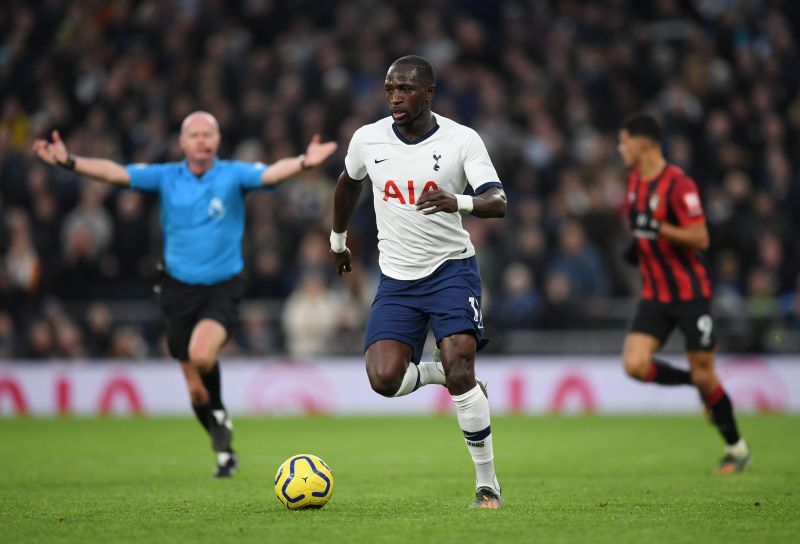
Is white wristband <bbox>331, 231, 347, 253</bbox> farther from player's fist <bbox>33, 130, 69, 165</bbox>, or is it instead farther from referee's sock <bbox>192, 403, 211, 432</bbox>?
player's fist <bbox>33, 130, 69, 165</bbox>

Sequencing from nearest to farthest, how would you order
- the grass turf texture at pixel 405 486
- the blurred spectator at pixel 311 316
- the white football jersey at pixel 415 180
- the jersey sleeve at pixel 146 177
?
the grass turf texture at pixel 405 486
the white football jersey at pixel 415 180
the jersey sleeve at pixel 146 177
the blurred spectator at pixel 311 316

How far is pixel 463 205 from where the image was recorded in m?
6.75

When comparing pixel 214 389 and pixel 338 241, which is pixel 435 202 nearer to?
pixel 338 241

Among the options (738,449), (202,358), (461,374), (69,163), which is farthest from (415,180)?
(738,449)

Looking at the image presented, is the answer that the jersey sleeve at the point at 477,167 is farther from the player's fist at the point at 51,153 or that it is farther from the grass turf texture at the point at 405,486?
the player's fist at the point at 51,153

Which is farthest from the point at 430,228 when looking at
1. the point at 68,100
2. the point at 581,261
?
the point at 68,100

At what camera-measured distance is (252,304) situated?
1859 cm

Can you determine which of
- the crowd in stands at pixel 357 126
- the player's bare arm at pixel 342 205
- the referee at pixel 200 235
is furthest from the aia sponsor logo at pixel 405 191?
the crowd in stands at pixel 357 126

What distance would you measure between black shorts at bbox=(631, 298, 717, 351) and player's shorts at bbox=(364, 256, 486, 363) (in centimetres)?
304

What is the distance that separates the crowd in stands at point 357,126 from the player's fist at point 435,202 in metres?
10.8

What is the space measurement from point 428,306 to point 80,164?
365 centimetres

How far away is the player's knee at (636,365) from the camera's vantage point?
10141 mm

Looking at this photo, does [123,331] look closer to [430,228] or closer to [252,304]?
[252,304]

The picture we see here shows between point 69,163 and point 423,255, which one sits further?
point 69,163
